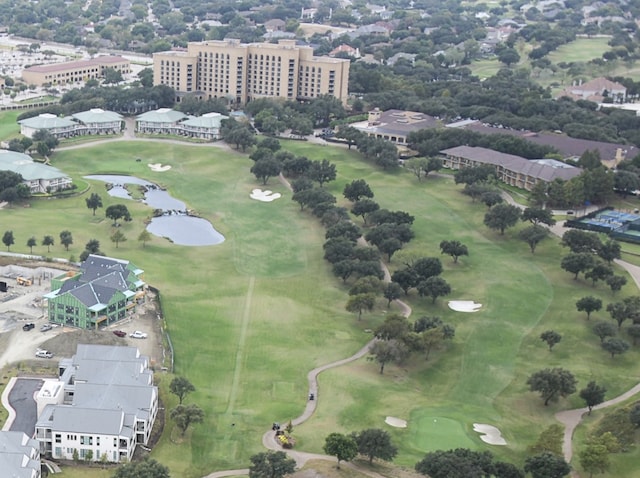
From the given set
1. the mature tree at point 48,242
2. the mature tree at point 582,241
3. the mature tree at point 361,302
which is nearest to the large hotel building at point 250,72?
the mature tree at point 48,242

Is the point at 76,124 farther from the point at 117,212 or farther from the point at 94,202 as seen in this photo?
the point at 117,212

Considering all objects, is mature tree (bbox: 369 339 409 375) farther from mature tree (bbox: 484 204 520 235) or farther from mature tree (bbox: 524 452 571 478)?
mature tree (bbox: 484 204 520 235)

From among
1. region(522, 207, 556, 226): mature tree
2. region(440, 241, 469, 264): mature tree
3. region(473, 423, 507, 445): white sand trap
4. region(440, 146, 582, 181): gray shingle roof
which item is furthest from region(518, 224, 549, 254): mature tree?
region(473, 423, 507, 445): white sand trap

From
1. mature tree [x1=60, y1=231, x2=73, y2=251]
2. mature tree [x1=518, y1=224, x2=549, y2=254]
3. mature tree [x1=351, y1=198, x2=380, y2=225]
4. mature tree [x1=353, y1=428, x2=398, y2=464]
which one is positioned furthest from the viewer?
mature tree [x1=351, y1=198, x2=380, y2=225]

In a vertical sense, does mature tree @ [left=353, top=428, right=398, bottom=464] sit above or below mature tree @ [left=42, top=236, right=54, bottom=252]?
above

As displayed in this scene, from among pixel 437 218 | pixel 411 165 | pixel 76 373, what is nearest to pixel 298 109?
pixel 411 165

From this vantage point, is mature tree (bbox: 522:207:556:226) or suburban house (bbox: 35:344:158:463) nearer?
suburban house (bbox: 35:344:158:463)
